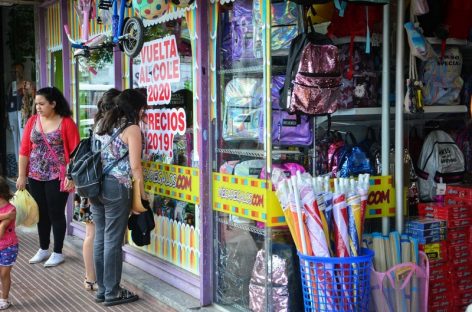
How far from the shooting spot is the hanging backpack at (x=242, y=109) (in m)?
4.49

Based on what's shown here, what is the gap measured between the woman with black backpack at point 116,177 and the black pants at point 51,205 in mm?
1273

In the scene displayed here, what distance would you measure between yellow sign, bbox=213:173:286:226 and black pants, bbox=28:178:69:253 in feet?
7.21

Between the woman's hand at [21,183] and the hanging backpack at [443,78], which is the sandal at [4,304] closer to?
the woman's hand at [21,183]

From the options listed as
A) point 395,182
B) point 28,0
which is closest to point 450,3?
point 395,182

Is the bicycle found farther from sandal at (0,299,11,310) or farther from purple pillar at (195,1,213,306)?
sandal at (0,299,11,310)

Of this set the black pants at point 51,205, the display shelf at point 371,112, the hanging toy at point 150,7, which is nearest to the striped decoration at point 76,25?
the black pants at point 51,205

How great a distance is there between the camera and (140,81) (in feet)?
20.2

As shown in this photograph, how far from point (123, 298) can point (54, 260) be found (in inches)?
61.8

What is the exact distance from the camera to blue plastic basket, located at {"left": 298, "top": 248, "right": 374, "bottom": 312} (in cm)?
381

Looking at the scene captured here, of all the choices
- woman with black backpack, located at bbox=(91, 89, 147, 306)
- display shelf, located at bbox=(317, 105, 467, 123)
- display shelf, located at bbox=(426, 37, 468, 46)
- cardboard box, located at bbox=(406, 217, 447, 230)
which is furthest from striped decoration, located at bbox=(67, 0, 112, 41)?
cardboard box, located at bbox=(406, 217, 447, 230)

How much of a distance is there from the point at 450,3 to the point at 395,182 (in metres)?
1.35

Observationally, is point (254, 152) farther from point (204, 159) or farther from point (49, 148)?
point (49, 148)

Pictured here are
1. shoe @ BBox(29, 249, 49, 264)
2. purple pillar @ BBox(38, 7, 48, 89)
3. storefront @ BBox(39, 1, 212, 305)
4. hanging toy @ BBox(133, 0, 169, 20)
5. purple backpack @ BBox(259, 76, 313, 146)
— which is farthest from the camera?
purple pillar @ BBox(38, 7, 48, 89)

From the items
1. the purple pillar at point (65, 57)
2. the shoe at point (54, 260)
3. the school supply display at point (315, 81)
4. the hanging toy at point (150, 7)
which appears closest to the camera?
the school supply display at point (315, 81)
